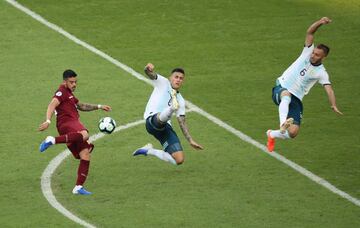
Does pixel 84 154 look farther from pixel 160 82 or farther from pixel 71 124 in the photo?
pixel 160 82

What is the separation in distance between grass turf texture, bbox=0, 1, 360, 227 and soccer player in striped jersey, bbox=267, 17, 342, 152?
70 cm

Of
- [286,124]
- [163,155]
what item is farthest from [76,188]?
[286,124]

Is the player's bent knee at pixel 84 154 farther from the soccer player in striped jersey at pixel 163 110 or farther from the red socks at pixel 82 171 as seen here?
the soccer player in striped jersey at pixel 163 110

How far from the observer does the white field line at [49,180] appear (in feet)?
61.8

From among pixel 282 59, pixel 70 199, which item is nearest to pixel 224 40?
pixel 282 59

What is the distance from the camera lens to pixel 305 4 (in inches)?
1243

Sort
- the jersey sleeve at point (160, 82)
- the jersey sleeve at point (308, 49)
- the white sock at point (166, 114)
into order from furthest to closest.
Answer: the jersey sleeve at point (308, 49), the jersey sleeve at point (160, 82), the white sock at point (166, 114)

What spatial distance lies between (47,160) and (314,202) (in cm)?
542

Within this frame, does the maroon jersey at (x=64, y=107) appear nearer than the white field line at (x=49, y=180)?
No

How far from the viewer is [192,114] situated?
80.4 ft

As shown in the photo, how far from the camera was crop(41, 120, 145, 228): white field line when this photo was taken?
18.8m

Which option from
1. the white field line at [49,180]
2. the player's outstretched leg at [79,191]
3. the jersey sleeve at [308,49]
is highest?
the jersey sleeve at [308,49]

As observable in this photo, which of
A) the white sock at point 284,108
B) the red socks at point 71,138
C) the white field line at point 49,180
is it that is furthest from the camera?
the white sock at point 284,108

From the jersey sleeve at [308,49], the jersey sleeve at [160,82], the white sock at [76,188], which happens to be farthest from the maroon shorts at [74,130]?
the jersey sleeve at [308,49]
